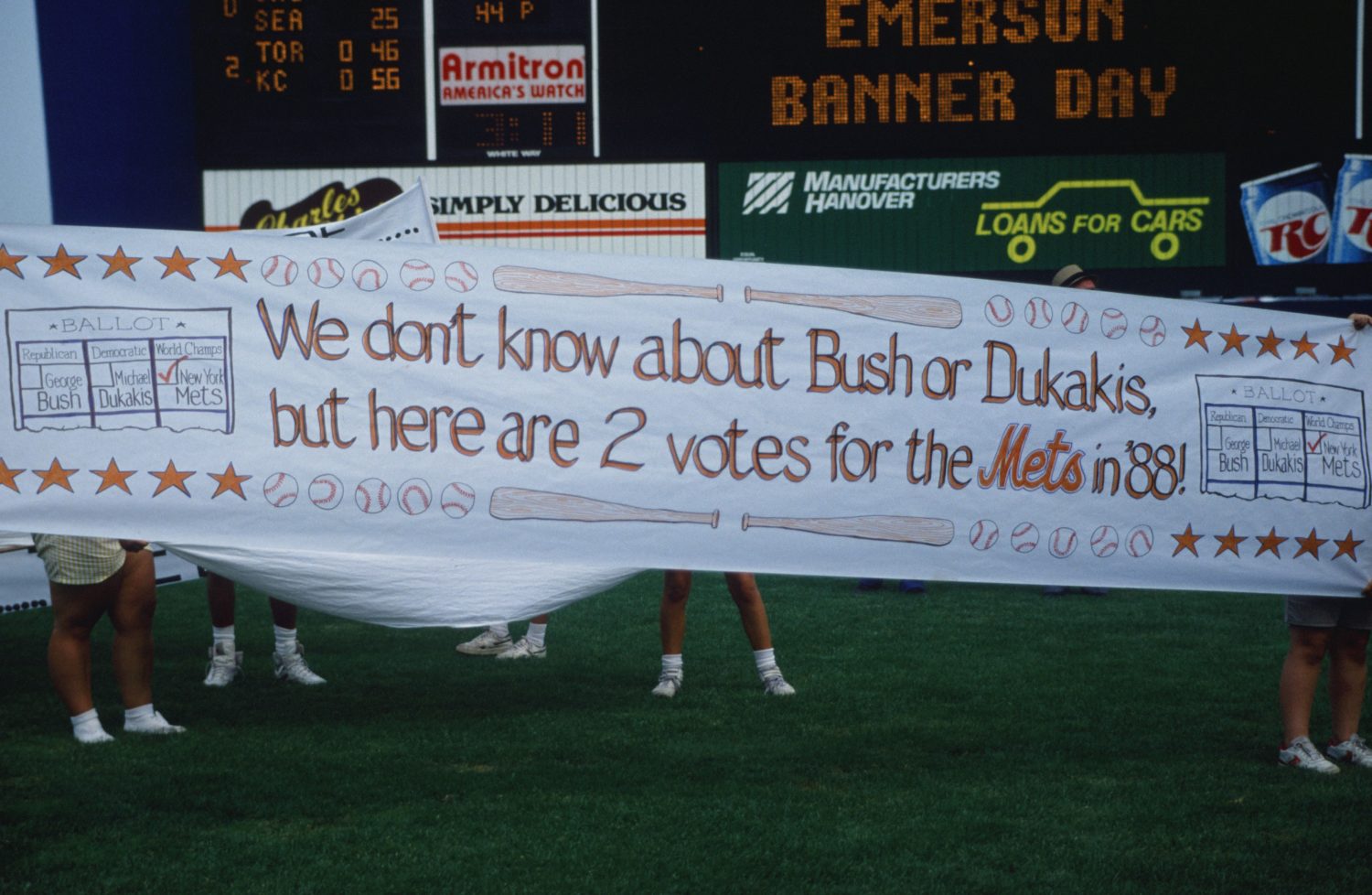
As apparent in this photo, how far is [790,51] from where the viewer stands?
48.5 ft

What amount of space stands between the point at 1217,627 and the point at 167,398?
6178 mm

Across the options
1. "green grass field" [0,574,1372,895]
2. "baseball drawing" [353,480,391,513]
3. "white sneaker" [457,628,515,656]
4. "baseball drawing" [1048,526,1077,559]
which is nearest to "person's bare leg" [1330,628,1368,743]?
"green grass field" [0,574,1372,895]

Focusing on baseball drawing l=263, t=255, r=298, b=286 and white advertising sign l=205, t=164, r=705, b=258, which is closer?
baseball drawing l=263, t=255, r=298, b=286

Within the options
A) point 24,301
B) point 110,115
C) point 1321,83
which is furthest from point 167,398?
point 1321,83

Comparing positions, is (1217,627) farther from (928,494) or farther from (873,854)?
(873,854)

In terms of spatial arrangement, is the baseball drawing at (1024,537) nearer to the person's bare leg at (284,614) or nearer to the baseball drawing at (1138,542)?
the baseball drawing at (1138,542)

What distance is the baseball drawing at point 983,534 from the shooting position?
16.4 ft

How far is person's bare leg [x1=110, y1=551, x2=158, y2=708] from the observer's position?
5465 mm

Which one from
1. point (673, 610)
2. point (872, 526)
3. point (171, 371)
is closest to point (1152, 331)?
point (872, 526)

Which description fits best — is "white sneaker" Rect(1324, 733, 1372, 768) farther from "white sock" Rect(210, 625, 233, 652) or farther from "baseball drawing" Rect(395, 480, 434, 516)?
"white sock" Rect(210, 625, 233, 652)

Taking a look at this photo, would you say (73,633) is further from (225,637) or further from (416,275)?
(416,275)

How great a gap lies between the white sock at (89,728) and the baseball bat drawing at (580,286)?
8.02 feet

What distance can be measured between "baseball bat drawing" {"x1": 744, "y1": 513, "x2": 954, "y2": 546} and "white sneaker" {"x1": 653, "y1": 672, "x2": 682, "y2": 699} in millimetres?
1724

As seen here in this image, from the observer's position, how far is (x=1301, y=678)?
5.07 metres
